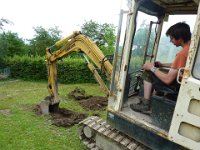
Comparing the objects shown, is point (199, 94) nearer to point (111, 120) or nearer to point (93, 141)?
point (111, 120)

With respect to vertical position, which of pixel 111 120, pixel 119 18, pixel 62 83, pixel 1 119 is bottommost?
pixel 62 83

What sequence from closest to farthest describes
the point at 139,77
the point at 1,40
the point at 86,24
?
the point at 139,77, the point at 1,40, the point at 86,24

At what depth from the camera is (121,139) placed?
13.7 feet

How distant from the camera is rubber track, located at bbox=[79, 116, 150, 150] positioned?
13.3ft

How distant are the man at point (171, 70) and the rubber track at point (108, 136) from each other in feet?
1.79

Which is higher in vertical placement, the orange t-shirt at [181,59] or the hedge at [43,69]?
the orange t-shirt at [181,59]

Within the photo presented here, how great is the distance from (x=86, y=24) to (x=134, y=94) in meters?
24.9

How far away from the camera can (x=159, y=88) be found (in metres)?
3.63

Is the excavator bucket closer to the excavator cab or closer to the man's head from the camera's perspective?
the excavator cab

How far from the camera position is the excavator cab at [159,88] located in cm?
295

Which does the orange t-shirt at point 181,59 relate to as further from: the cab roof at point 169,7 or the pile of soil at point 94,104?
the pile of soil at point 94,104

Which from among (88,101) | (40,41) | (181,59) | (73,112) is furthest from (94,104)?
(40,41)

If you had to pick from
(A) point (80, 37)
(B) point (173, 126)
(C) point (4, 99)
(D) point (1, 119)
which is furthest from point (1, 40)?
(B) point (173, 126)

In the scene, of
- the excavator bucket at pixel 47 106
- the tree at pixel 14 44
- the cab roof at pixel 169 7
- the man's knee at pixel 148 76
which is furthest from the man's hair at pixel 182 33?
the tree at pixel 14 44
